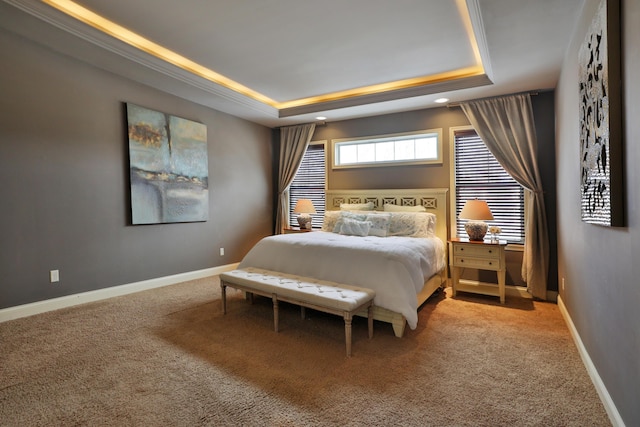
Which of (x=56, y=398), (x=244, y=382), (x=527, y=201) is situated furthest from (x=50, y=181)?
(x=527, y=201)

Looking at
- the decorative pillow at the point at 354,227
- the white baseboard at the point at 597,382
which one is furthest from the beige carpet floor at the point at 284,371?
the decorative pillow at the point at 354,227

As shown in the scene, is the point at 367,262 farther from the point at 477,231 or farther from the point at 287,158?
the point at 287,158

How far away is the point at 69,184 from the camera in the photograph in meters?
3.47

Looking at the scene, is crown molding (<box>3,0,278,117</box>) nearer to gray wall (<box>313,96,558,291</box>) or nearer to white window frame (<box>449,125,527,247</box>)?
gray wall (<box>313,96,558,291</box>)

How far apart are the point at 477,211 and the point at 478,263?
63cm

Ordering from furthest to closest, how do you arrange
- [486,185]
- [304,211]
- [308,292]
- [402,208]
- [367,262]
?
[304,211], [402,208], [486,185], [367,262], [308,292]

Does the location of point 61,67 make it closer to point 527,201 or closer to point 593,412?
point 593,412

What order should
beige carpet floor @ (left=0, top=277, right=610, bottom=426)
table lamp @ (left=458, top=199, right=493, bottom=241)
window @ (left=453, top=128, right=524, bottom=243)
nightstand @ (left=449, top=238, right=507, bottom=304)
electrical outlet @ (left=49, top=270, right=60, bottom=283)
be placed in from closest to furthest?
1. beige carpet floor @ (left=0, top=277, right=610, bottom=426)
2. electrical outlet @ (left=49, top=270, right=60, bottom=283)
3. nightstand @ (left=449, top=238, right=507, bottom=304)
4. table lamp @ (left=458, top=199, right=493, bottom=241)
5. window @ (left=453, top=128, right=524, bottom=243)

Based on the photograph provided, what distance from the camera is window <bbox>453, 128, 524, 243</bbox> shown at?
4.28 metres

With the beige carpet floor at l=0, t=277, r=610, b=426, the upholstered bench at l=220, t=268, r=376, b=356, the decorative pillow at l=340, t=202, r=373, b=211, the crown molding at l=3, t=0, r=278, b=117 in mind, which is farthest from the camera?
the decorative pillow at l=340, t=202, r=373, b=211

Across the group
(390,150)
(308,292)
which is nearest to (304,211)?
(390,150)

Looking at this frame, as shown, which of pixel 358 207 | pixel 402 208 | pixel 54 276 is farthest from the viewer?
pixel 358 207

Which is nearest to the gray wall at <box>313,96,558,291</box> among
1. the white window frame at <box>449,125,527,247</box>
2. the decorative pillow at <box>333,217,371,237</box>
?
the white window frame at <box>449,125,527,247</box>

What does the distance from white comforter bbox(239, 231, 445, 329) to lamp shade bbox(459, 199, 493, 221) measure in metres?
0.56
